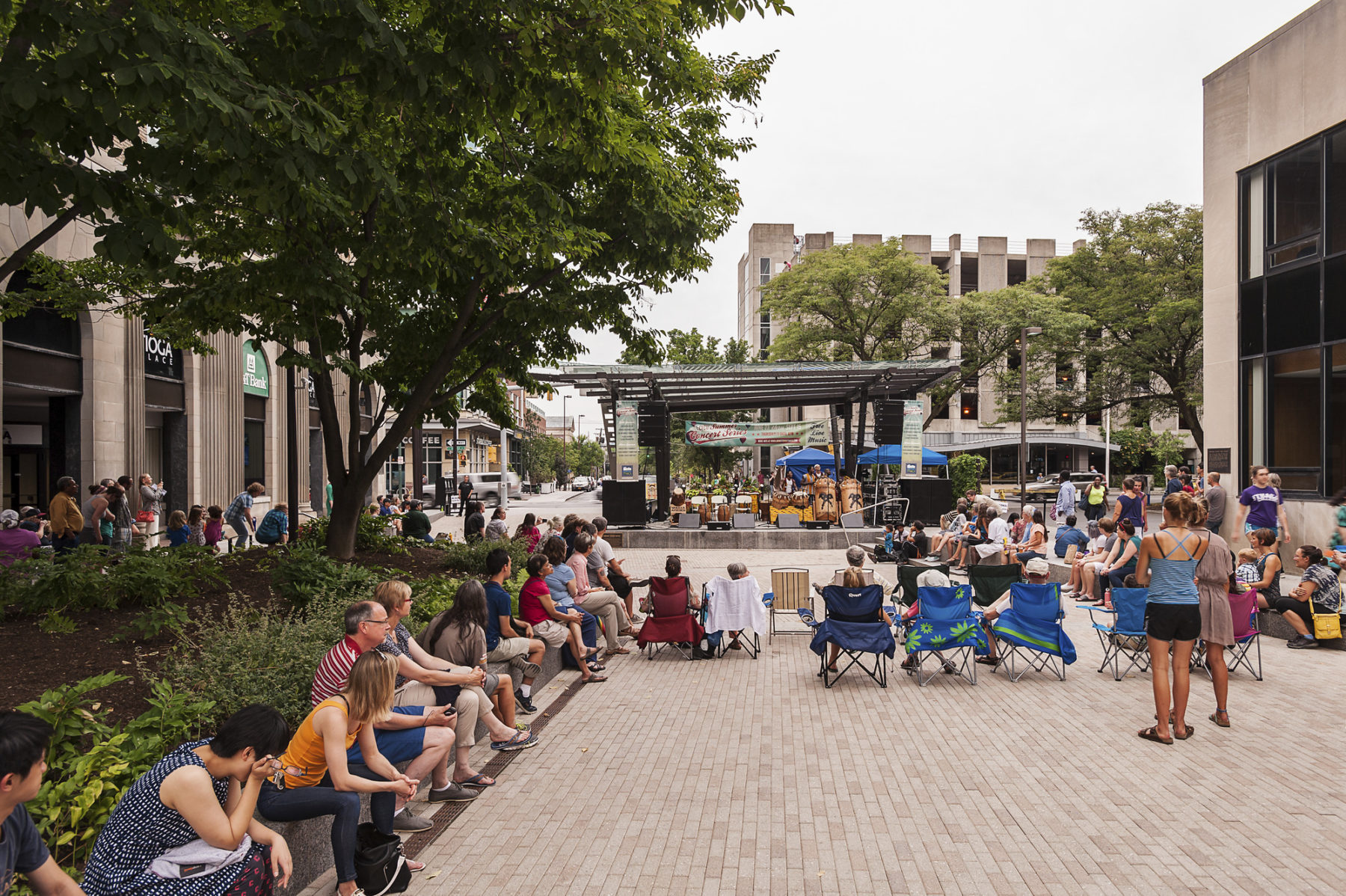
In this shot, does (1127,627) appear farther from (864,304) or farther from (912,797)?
(864,304)

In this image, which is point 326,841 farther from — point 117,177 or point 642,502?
point 642,502

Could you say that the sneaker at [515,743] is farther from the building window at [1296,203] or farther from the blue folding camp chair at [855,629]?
the building window at [1296,203]

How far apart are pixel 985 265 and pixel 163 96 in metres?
68.6

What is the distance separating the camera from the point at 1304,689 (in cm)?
797

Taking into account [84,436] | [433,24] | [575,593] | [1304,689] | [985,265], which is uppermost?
A: [985,265]

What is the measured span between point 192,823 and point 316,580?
593 cm

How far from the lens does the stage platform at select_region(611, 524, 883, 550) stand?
76.9 feet

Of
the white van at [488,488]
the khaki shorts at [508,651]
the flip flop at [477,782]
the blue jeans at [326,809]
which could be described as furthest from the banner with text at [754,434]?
the blue jeans at [326,809]

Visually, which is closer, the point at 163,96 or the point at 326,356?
the point at 163,96

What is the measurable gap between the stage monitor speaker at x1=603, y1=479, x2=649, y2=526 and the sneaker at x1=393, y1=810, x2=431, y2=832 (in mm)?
19602

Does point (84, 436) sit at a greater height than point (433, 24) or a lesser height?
lesser

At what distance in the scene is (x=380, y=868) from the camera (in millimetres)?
4188

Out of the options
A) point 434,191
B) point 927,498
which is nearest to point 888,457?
point 927,498

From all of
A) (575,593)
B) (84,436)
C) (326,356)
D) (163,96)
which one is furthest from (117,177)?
(84,436)
